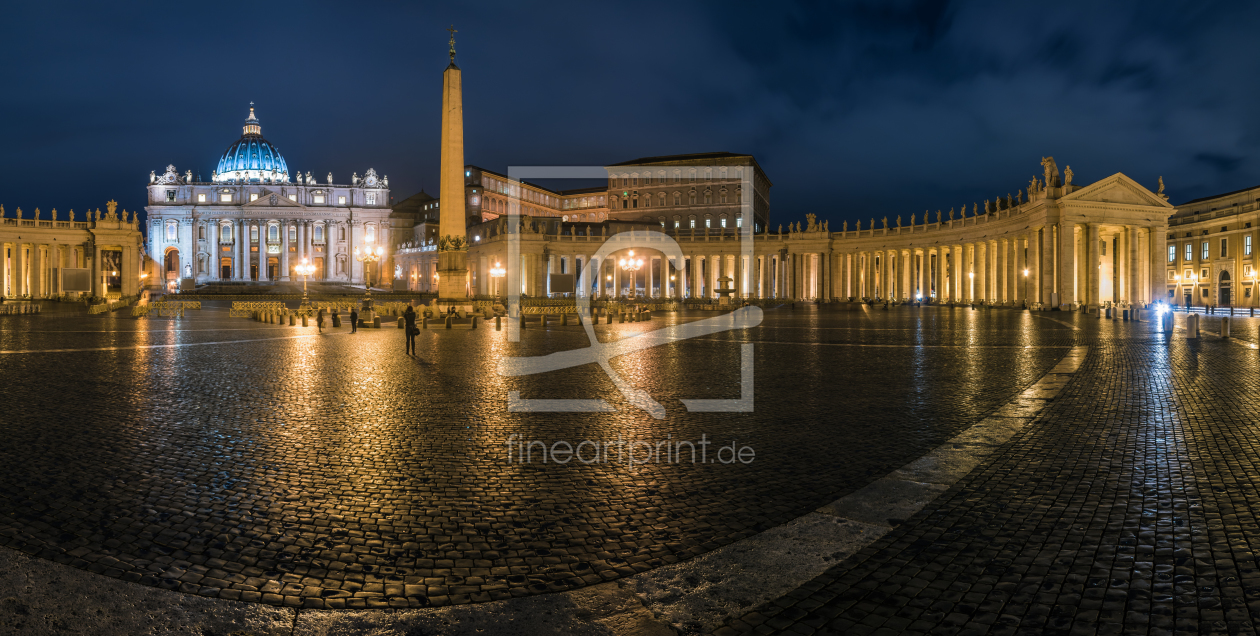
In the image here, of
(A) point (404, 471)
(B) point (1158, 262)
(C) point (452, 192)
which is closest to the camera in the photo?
(A) point (404, 471)

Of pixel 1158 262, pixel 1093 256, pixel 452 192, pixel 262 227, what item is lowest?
pixel 1158 262

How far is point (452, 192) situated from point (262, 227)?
103245 mm

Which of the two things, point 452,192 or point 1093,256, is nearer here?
point 452,192

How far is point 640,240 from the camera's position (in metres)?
89.5

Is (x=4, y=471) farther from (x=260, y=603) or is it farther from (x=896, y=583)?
(x=896, y=583)

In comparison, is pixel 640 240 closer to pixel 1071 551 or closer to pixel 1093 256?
pixel 1093 256

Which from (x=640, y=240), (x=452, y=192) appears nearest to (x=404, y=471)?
(x=452, y=192)

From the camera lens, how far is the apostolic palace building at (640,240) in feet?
188

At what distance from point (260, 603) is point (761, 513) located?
3411 mm

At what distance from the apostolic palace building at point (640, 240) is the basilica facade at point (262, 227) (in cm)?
27

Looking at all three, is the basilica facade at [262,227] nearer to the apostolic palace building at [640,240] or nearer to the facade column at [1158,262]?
the apostolic palace building at [640,240]

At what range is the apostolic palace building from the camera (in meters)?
57.3

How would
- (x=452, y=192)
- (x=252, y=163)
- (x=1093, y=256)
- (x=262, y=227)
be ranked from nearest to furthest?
(x=452, y=192) < (x=1093, y=256) < (x=262, y=227) < (x=252, y=163)

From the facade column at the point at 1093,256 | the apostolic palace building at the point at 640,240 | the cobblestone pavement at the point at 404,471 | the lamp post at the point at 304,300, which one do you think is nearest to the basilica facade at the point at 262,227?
the apostolic palace building at the point at 640,240
